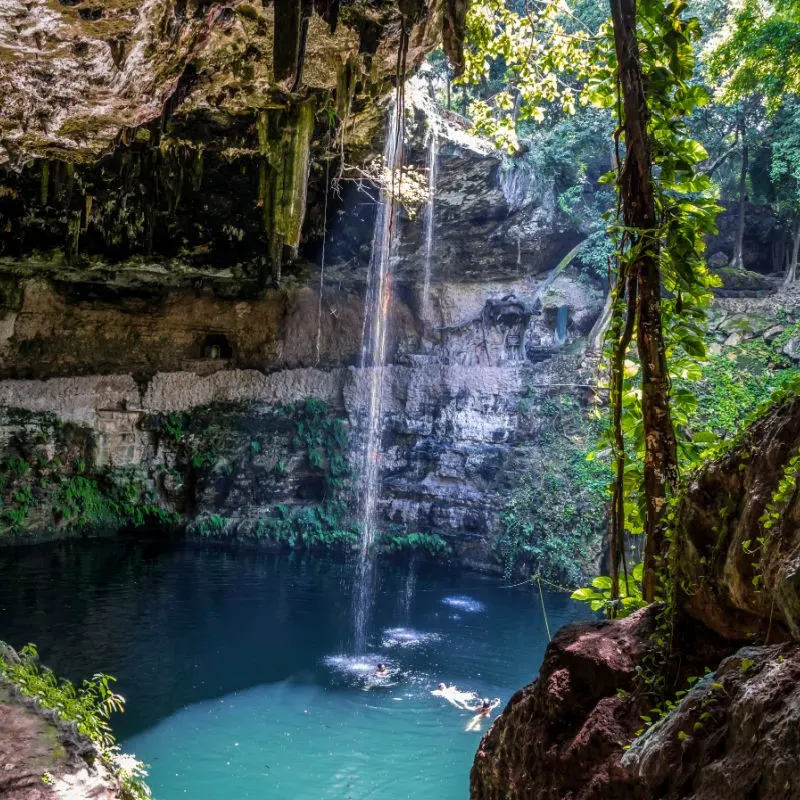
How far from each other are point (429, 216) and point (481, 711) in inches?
357

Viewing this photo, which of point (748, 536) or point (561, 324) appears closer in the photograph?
point (748, 536)

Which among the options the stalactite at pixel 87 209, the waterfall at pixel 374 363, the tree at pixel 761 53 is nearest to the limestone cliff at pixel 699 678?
the tree at pixel 761 53

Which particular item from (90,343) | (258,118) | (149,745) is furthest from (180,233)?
(149,745)

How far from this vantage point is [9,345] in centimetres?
1327

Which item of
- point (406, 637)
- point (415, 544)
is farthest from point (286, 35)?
point (415, 544)

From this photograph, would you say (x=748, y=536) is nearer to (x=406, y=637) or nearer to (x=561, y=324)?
(x=406, y=637)

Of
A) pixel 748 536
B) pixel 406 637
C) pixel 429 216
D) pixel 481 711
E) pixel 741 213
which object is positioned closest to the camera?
pixel 748 536

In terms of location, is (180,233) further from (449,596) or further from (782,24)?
(782,24)

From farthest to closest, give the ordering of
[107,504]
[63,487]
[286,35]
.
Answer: [107,504]
[63,487]
[286,35]

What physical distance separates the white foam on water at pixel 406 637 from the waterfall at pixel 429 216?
7.20m

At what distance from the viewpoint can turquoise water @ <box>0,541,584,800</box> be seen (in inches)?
235

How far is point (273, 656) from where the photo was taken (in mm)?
8617

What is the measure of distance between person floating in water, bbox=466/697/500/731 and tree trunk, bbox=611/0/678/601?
17.1 ft

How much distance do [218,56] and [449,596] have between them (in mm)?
8804
